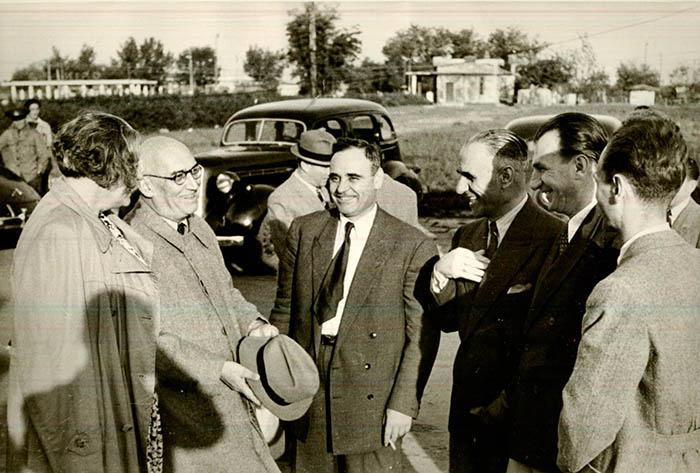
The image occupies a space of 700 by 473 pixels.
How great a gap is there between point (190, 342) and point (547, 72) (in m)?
9.94

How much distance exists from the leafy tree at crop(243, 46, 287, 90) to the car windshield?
4.67 metres

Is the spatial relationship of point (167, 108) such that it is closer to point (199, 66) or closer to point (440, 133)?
point (199, 66)

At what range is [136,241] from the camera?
98.1 inches

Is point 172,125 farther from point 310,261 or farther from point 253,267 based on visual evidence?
point 310,261

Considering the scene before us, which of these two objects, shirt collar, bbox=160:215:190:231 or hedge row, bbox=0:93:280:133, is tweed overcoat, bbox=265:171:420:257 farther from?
hedge row, bbox=0:93:280:133

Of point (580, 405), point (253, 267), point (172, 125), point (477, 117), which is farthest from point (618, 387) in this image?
point (172, 125)

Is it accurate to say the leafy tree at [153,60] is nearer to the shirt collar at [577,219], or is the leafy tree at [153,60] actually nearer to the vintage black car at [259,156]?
the vintage black car at [259,156]

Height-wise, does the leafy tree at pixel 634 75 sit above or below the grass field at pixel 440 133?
above

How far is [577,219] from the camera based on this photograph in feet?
8.07

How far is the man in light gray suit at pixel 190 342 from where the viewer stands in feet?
8.02

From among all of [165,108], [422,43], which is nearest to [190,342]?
[422,43]

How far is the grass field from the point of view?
13.1 meters

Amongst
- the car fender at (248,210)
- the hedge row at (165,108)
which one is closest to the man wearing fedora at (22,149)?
the car fender at (248,210)

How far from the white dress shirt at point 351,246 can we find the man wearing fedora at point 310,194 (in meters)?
1.70
